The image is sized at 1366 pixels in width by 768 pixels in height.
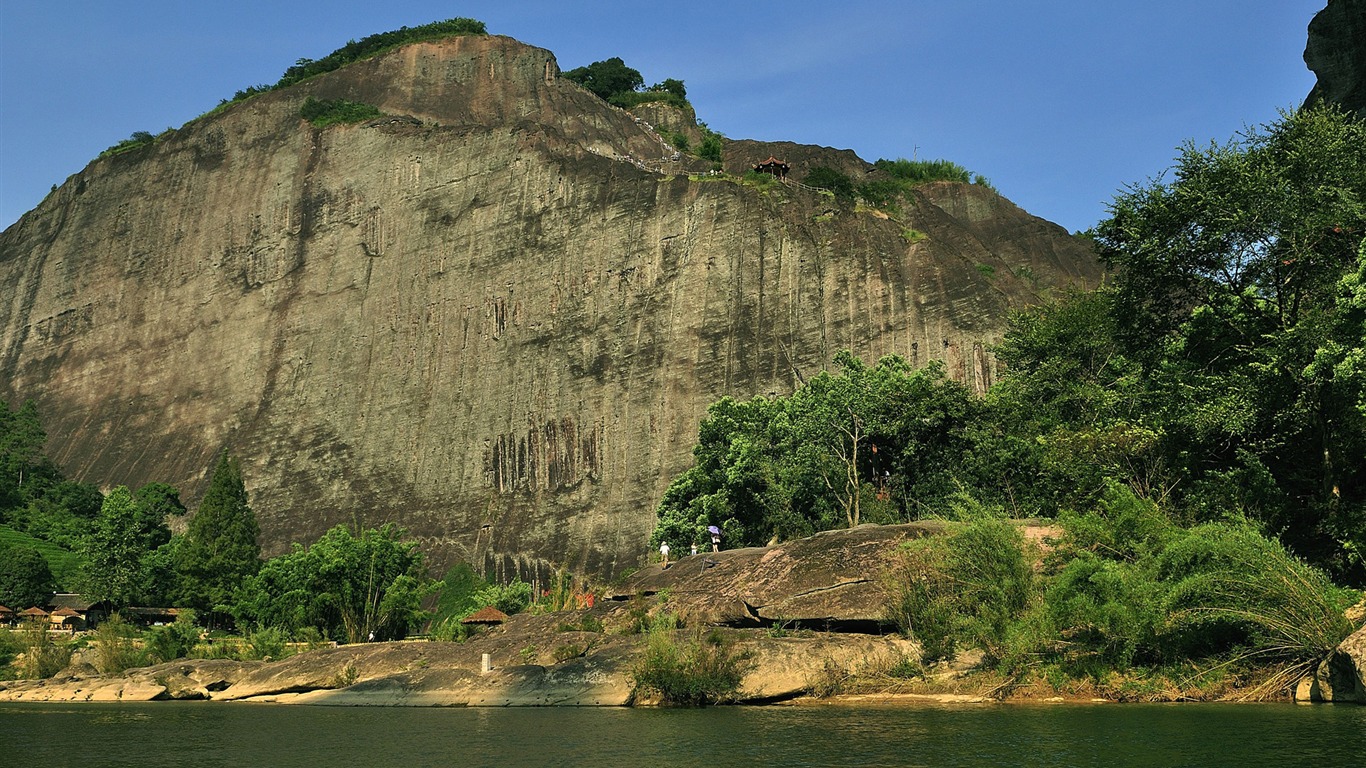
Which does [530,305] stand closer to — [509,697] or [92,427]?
[92,427]

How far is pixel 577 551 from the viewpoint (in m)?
62.1

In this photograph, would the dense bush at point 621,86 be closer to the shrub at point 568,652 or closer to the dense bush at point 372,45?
the dense bush at point 372,45

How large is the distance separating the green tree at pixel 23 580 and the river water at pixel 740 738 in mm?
37103

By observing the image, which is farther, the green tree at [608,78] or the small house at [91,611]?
the green tree at [608,78]

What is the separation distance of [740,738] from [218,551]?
1622 inches

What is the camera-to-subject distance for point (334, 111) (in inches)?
3438

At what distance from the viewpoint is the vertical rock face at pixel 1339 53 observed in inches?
1511

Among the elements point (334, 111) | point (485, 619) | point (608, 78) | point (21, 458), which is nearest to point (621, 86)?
point (608, 78)

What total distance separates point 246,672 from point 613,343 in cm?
3708

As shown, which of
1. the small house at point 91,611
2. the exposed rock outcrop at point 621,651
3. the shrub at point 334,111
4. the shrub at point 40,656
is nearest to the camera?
the exposed rock outcrop at point 621,651

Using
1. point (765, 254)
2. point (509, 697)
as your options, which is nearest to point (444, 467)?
point (765, 254)

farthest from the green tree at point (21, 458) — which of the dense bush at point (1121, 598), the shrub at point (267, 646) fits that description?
the dense bush at point (1121, 598)

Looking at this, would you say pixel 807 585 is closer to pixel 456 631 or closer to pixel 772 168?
pixel 456 631

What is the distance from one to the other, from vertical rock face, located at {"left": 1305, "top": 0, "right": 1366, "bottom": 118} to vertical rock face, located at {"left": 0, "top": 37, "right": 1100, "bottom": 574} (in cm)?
2237
